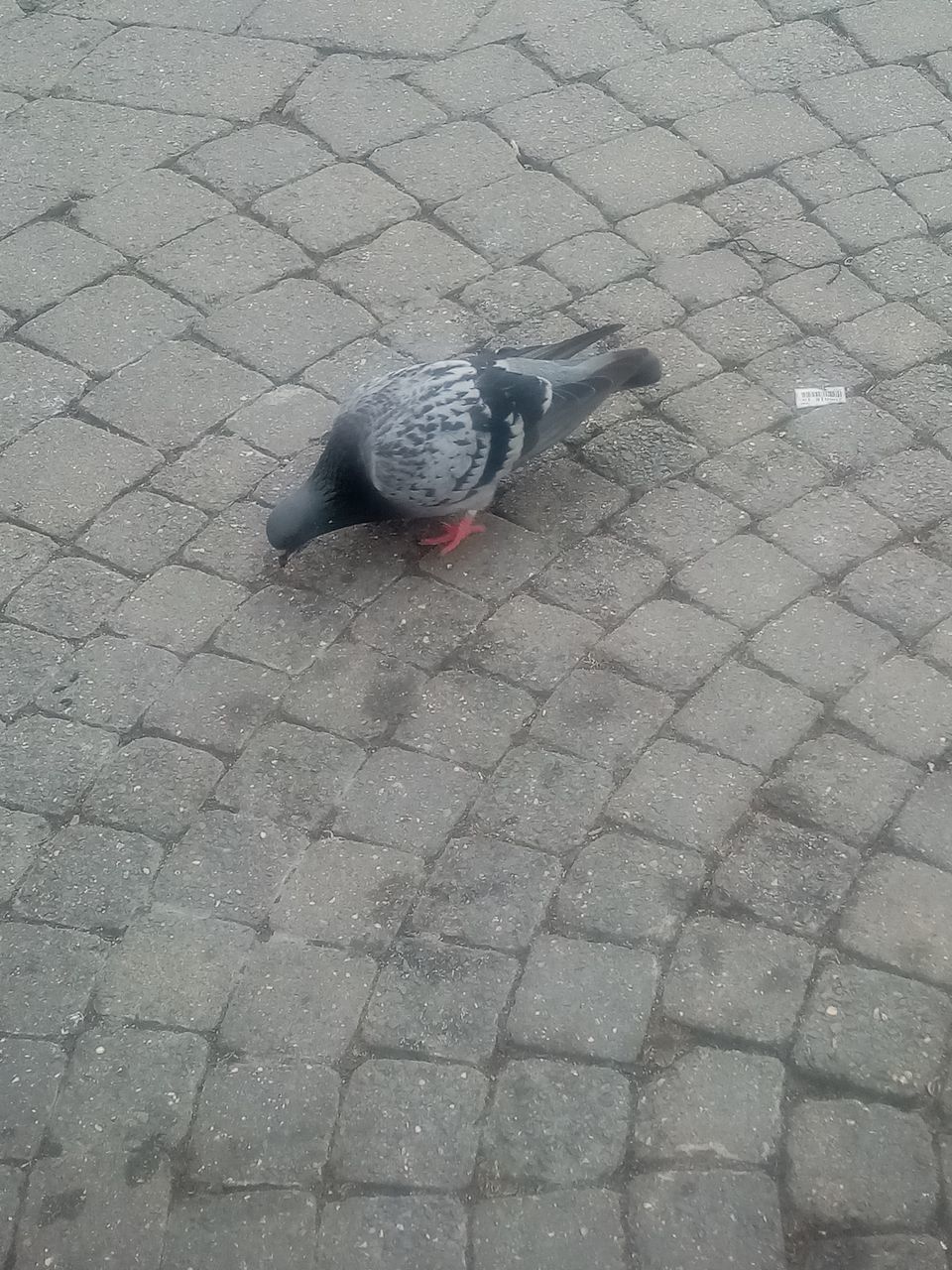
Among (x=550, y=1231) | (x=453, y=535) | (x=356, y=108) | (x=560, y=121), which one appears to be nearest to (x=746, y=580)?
(x=453, y=535)

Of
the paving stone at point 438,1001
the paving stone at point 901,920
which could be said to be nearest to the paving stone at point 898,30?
the paving stone at point 901,920

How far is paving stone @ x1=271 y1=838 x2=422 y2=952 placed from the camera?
285 centimetres

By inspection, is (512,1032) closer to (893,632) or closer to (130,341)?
(893,632)

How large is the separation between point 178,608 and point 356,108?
265 cm

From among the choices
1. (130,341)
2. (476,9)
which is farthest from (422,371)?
(476,9)

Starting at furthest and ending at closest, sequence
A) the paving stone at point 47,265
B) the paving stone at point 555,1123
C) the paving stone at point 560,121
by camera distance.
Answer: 1. the paving stone at point 560,121
2. the paving stone at point 47,265
3. the paving stone at point 555,1123

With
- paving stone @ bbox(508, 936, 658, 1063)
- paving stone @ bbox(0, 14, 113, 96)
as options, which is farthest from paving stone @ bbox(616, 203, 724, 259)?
paving stone @ bbox(508, 936, 658, 1063)

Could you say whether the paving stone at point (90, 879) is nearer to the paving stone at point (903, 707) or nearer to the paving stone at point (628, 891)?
the paving stone at point (628, 891)

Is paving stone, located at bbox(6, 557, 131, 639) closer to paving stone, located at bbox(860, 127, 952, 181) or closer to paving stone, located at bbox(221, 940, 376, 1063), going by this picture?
paving stone, located at bbox(221, 940, 376, 1063)

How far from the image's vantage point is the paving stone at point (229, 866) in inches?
115

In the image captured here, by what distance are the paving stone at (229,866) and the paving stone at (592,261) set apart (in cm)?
237

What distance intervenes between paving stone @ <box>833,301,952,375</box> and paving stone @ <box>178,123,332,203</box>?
216 cm

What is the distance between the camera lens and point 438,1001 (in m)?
2.72

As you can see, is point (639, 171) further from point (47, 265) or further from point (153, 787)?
point (153, 787)
